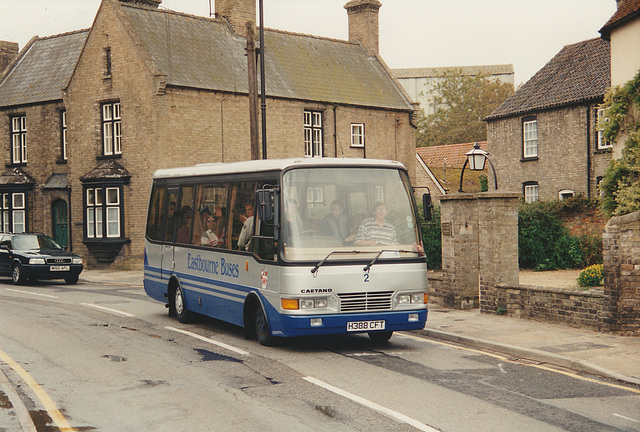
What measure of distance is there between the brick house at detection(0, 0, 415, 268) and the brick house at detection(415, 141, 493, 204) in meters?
6.75

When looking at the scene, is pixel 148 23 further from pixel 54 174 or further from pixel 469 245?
pixel 469 245

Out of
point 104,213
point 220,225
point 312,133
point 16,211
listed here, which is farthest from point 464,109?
point 220,225

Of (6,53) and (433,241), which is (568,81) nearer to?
(433,241)

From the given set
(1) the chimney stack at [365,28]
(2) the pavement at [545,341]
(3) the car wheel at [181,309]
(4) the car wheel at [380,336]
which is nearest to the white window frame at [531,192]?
(1) the chimney stack at [365,28]

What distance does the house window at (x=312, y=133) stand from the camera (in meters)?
35.4

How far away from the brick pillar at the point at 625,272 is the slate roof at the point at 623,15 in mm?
7283

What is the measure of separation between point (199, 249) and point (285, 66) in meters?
23.0

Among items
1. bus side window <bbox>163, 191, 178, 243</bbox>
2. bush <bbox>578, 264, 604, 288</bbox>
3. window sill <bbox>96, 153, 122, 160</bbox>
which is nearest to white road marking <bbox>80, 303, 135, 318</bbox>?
bus side window <bbox>163, 191, 178, 243</bbox>

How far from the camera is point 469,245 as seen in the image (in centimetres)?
1623

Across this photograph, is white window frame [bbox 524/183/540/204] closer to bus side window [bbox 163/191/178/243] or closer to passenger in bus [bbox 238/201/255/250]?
bus side window [bbox 163/191/178/243]

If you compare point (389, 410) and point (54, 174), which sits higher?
point (54, 174)

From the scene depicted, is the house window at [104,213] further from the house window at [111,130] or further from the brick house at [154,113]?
the house window at [111,130]

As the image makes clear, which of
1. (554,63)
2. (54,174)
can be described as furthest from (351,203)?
(554,63)

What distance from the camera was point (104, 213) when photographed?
3203 cm
